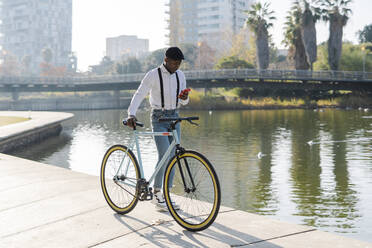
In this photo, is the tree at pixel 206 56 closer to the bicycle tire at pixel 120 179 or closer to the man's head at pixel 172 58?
the bicycle tire at pixel 120 179

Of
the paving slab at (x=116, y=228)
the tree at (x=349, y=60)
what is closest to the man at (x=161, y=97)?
the paving slab at (x=116, y=228)

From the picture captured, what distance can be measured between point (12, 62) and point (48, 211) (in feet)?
528

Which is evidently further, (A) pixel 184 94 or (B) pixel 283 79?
(B) pixel 283 79

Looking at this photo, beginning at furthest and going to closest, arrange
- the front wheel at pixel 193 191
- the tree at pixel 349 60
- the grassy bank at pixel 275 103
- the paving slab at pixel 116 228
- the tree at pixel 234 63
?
1. the tree at pixel 234 63
2. the tree at pixel 349 60
3. the grassy bank at pixel 275 103
4. the front wheel at pixel 193 191
5. the paving slab at pixel 116 228

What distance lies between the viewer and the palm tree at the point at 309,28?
5901 cm

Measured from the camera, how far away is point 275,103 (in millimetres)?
57156

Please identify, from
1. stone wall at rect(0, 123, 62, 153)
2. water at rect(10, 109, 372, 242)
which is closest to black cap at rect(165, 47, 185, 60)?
water at rect(10, 109, 372, 242)

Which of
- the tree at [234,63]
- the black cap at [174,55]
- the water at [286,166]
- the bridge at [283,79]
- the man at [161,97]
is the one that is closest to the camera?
the black cap at [174,55]

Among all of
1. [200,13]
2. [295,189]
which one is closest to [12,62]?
[200,13]

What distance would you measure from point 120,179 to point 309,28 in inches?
2252

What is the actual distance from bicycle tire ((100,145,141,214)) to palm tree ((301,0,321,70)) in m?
56.2

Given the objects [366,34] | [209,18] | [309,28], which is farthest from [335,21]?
[209,18]

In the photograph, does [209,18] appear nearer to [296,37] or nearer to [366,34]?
[366,34]

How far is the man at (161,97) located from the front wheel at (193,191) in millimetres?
512
